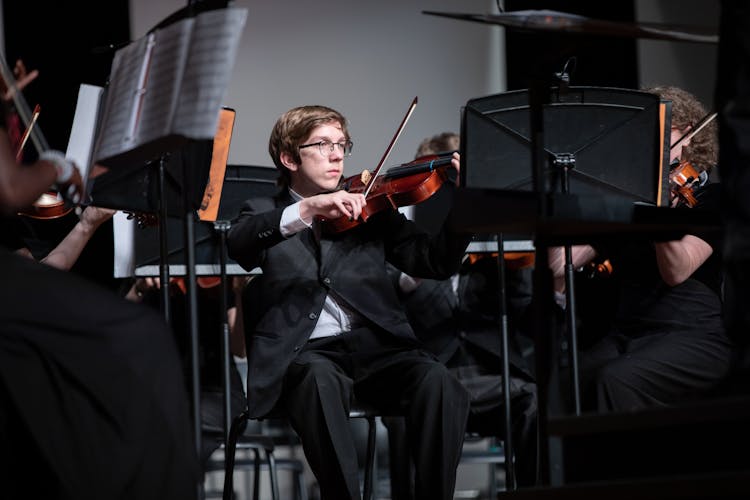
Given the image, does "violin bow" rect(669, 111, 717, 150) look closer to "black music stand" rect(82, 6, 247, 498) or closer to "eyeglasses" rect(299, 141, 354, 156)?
"eyeglasses" rect(299, 141, 354, 156)

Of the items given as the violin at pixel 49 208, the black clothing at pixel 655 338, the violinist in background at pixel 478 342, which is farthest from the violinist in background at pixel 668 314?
the violin at pixel 49 208

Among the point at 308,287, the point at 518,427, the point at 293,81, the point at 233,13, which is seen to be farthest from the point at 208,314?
the point at 233,13

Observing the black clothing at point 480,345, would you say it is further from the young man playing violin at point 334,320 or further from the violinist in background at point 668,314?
the young man playing violin at point 334,320

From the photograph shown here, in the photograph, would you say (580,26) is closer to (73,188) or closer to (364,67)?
(73,188)

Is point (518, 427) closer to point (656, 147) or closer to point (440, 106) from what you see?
point (656, 147)

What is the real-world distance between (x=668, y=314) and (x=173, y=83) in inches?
63.4

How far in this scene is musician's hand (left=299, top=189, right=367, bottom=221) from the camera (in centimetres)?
257

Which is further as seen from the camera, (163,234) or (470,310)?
(470,310)

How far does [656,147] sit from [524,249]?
609 millimetres

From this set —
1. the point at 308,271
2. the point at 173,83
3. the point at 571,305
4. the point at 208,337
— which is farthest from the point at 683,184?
the point at 208,337

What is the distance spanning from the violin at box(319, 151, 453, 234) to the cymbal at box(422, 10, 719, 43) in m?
1.07

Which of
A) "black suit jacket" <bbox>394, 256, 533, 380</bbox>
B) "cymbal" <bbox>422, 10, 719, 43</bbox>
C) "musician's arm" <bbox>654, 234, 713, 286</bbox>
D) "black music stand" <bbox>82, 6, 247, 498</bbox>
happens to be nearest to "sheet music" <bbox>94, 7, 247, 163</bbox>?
"black music stand" <bbox>82, 6, 247, 498</bbox>

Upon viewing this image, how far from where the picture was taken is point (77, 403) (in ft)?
5.50

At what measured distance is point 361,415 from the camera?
2.59m
